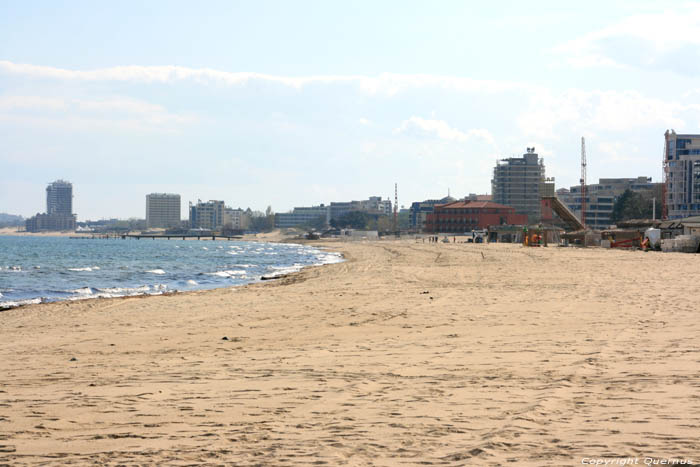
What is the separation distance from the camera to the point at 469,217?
168500 millimetres

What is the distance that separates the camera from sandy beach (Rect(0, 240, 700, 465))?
5.53 m

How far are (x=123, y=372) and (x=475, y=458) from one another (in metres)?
5.60

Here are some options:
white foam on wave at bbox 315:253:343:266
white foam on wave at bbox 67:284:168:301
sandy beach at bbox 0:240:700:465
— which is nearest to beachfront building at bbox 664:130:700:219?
white foam on wave at bbox 315:253:343:266

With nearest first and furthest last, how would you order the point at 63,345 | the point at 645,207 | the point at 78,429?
1. the point at 78,429
2. the point at 63,345
3. the point at 645,207

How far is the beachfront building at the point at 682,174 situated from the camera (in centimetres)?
13188

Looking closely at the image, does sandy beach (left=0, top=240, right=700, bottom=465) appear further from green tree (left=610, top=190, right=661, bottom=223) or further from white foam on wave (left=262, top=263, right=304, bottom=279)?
green tree (left=610, top=190, right=661, bottom=223)

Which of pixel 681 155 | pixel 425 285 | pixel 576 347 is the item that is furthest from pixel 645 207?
pixel 576 347

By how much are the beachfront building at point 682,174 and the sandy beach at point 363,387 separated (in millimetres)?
127453

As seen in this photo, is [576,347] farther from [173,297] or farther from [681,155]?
[681,155]

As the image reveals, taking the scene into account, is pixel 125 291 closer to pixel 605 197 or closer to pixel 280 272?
pixel 280 272

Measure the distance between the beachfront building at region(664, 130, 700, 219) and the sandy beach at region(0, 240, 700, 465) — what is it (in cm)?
12745

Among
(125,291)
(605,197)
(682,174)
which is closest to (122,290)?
(125,291)

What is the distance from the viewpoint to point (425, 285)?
78.1ft

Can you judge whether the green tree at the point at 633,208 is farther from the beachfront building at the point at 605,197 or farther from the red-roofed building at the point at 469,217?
the red-roofed building at the point at 469,217
